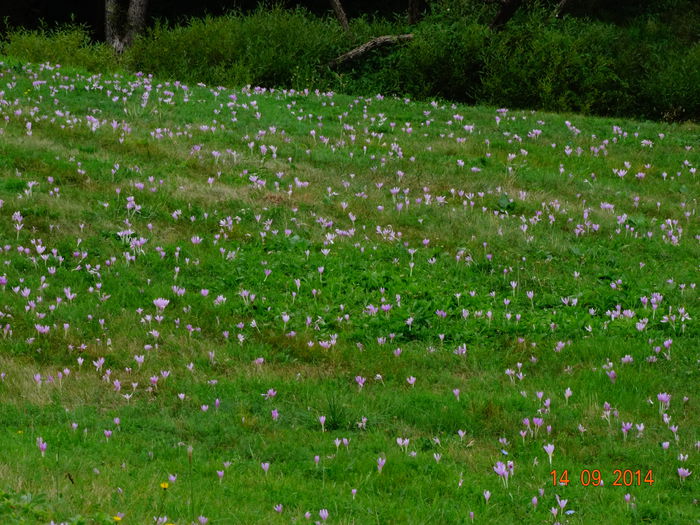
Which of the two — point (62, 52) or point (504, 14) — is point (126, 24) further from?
point (504, 14)

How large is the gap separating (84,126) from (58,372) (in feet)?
27.8

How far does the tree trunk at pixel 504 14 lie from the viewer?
2481cm

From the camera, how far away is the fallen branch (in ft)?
85.5

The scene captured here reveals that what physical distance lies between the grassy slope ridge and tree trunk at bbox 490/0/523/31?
391 inches

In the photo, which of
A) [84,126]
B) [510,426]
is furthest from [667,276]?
[84,126]

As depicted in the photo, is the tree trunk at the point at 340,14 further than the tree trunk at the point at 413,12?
No

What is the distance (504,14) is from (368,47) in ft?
14.1

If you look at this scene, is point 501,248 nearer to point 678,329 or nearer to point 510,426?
point 678,329

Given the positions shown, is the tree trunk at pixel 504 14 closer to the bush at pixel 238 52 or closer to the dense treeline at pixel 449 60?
the dense treeline at pixel 449 60

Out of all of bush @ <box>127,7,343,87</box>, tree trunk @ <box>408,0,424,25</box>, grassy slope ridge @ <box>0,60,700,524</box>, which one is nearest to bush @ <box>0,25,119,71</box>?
bush @ <box>127,7,343,87</box>

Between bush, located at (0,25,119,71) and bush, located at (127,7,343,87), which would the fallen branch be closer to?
bush, located at (127,7,343,87)

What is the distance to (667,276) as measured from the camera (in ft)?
34.5
